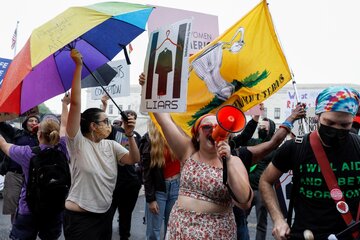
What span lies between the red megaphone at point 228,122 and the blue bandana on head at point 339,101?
48 centimetres

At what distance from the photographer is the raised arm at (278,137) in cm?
287

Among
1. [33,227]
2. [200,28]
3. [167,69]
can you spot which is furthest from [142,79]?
[33,227]

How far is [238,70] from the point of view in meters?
3.58

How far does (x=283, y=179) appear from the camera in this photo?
4801 millimetres

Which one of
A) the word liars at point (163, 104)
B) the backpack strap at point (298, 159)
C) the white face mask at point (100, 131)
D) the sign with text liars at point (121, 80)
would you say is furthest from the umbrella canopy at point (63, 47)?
the sign with text liars at point (121, 80)

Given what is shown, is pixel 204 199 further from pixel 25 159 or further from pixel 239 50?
pixel 25 159

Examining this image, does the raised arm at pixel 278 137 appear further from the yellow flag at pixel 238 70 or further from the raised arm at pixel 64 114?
the raised arm at pixel 64 114

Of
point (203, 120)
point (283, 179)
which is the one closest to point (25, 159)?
point (203, 120)

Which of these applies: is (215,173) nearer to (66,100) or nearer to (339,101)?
(339,101)

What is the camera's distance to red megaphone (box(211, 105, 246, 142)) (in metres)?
2.20

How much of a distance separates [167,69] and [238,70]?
0.88m

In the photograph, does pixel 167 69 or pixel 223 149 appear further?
pixel 167 69

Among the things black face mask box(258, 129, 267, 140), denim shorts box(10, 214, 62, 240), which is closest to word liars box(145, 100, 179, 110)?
denim shorts box(10, 214, 62, 240)

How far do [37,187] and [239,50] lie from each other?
7.22ft
